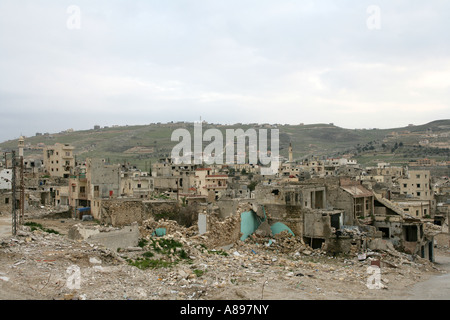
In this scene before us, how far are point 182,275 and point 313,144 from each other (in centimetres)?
13145

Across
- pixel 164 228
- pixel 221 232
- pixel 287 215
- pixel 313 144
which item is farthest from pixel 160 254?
pixel 313 144

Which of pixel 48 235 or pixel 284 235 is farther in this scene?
pixel 284 235

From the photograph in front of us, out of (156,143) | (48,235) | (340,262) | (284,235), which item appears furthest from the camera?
(156,143)

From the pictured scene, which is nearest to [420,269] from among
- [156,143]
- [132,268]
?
[132,268]

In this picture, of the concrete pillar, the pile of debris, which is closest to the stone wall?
the pile of debris

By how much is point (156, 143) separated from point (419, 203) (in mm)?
96454

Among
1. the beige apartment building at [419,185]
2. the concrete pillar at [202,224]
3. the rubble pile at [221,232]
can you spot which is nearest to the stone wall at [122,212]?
the concrete pillar at [202,224]

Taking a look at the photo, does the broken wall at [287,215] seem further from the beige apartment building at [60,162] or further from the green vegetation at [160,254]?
the beige apartment building at [60,162]

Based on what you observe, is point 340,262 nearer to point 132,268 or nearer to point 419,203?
point 132,268

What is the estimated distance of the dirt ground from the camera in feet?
41.9

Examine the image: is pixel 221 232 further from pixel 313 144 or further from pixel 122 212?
pixel 313 144

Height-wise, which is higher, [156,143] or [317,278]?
[156,143]
